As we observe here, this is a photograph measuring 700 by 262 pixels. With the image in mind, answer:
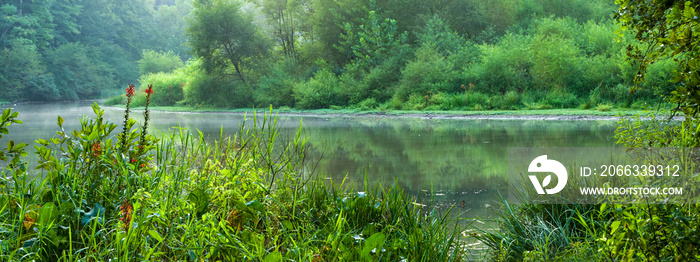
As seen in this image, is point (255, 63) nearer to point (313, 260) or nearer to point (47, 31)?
point (47, 31)

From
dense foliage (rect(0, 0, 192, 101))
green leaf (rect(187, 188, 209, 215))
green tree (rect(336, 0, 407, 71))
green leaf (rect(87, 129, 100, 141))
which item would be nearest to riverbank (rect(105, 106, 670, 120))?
green tree (rect(336, 0, 407, 71))

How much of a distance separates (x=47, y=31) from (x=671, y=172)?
197 ft

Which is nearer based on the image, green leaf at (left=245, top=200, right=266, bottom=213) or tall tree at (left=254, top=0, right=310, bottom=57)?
green leaf at (left=245, top=200, right=266, bottom=213)

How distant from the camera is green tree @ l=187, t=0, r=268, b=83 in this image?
33062mm

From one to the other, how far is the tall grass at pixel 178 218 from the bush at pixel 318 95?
75.3 feet

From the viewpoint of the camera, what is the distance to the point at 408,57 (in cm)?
2759

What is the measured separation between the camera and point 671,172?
2.59 metres

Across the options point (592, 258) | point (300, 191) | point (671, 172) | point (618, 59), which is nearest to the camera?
point (671, 172)

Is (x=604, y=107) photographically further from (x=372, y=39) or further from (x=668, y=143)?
(x=668, y=143)

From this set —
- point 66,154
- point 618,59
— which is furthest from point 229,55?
point 66,154

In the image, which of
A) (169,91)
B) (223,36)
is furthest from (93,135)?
(169,91)

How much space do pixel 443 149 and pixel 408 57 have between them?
17.3 metres

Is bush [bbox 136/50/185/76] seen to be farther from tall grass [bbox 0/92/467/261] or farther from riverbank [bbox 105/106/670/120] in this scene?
tall grass [bbox 0/92/467/261]

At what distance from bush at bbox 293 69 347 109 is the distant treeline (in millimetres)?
70
